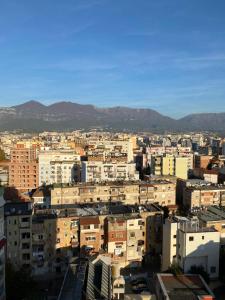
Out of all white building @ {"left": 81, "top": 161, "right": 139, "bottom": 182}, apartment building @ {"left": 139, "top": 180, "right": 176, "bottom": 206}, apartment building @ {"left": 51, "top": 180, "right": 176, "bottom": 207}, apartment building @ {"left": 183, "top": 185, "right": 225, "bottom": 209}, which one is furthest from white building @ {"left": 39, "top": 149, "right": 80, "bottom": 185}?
apartment building @ {"left": 183, "top": 185, "right": 225, "bottom": 209}

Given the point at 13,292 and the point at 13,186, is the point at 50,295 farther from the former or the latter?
the point at 13,186

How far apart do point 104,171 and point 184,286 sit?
1008 inches

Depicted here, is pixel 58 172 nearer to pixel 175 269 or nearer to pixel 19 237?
pixel 19 237

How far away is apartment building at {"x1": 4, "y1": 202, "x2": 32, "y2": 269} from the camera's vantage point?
20.6 meters

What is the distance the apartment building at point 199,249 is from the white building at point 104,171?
22.1 meters

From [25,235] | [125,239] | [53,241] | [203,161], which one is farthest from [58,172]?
[125,239]

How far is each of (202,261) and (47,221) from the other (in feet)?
25.8

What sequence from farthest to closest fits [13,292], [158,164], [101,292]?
[158,164] < [13,292] < [101,292]

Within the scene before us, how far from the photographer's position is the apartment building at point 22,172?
145 ft

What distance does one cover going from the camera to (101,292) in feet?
45.3

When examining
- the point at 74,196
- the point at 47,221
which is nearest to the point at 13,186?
the point at 74,196

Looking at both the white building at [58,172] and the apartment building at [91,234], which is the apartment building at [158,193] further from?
the white building at [58,172]

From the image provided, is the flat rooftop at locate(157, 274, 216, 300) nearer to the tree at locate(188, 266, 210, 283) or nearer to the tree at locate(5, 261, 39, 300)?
the tree at locate(188, 266, 210, 283)

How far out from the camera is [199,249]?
18328 mm
